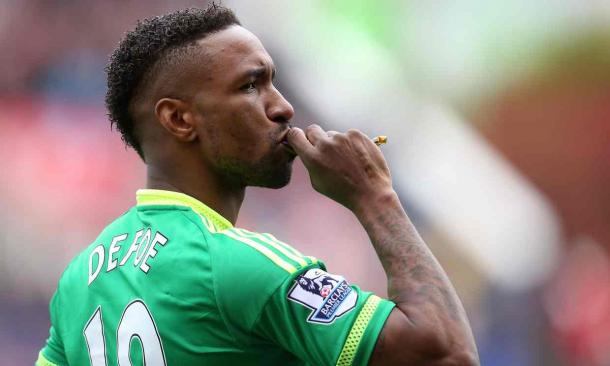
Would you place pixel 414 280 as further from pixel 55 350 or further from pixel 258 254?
pixel 55 350

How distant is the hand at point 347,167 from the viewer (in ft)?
7.64

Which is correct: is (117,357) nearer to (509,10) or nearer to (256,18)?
(256,18)

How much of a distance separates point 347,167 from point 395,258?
0.92ft

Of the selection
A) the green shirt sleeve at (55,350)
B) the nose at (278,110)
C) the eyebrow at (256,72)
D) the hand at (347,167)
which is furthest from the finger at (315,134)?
the green shirt sleeve at (55,350)

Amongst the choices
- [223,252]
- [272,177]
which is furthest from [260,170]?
[223,252]

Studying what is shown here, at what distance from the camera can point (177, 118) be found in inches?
101

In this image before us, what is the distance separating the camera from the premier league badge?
6.81 ft

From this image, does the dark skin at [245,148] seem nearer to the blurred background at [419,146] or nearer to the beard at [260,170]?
the beard at [260,170]

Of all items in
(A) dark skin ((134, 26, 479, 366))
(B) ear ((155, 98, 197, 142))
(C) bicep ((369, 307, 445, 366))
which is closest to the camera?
(C) bicep ((369, 307, 445, 366))

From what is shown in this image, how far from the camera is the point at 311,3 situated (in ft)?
22.6

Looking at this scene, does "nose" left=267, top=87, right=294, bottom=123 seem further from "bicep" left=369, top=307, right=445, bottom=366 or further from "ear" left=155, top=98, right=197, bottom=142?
"bicep" left=369, top=307, right=445, bottom=366

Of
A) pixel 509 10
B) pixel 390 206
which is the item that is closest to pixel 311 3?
pixel 509 10

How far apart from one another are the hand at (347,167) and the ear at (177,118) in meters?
0.32

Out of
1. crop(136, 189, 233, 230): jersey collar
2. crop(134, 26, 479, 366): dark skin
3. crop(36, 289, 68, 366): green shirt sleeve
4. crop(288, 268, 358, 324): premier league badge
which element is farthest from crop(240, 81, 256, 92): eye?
crop(36, 289, 68, 366): green shirt sleeve
